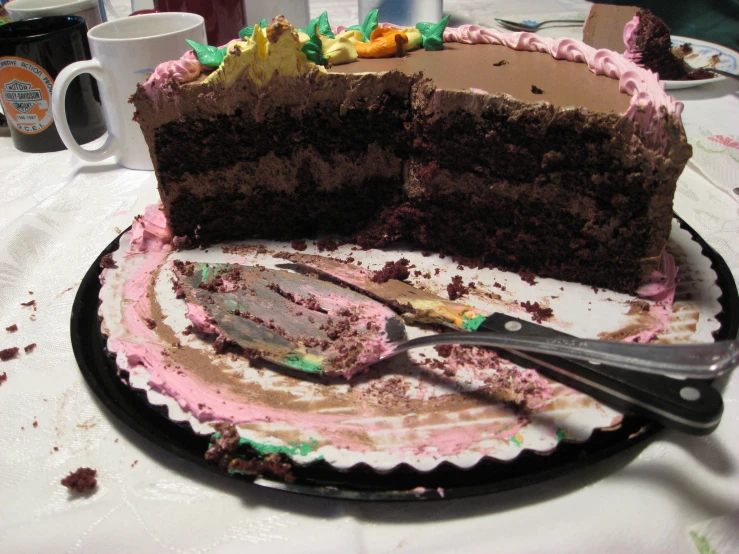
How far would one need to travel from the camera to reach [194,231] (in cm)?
228

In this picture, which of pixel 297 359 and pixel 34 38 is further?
pixel 34 38

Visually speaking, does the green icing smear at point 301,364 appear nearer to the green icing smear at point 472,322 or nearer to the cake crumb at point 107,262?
the green icing smear at point 472,322

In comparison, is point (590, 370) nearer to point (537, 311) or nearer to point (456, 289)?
point (537, 311)

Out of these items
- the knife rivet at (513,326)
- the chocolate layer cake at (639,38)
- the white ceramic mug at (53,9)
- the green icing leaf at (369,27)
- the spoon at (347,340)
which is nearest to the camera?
the spoon at (347,340)

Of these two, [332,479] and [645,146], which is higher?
[645,146]

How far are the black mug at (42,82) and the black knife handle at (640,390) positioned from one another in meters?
2.39

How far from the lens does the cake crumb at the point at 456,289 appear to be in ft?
6.22

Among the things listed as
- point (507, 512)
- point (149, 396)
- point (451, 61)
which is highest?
point (451, 61)

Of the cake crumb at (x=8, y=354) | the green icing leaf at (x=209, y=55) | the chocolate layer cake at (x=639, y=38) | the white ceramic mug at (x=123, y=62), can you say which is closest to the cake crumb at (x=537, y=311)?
the green icing leaf at (x=209, y=55)

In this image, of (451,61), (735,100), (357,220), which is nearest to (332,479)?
(357,220)

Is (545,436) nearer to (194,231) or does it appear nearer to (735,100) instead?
(194,231)

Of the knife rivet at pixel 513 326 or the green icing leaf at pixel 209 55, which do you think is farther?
the green icing leaf at pixel 209 55

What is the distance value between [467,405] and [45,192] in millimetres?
→ 2272

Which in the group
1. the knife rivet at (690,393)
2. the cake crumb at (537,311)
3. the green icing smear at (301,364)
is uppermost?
the knife rivet at (690,393)
